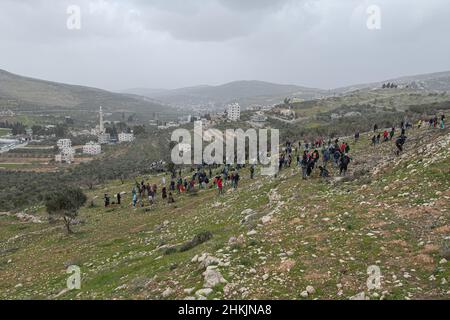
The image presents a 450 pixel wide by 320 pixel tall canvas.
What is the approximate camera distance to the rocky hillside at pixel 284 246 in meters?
10.5

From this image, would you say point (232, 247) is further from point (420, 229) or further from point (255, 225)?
point (420, 229)

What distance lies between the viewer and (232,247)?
44.3 feet

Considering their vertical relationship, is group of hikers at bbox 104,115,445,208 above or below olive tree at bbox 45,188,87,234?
above

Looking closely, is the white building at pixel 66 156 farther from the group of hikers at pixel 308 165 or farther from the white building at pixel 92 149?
the group of hikers at pixel 308 165

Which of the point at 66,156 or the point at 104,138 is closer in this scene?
the point at 66,156

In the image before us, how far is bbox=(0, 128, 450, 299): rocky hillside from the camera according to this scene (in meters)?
10.5

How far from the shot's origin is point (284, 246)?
519 inches
